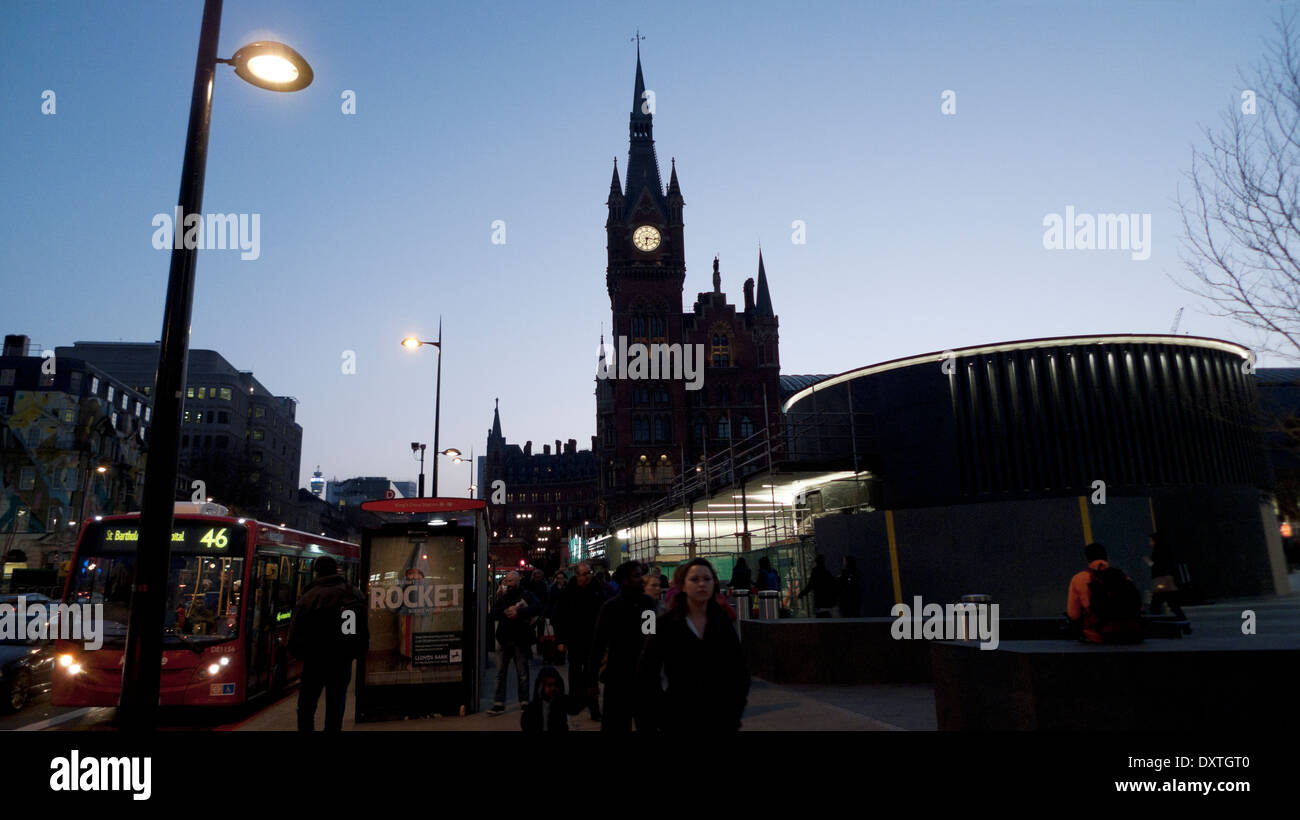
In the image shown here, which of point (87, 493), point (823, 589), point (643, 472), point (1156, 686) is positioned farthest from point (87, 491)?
point (1156, 686)

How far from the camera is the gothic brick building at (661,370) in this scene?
80.4m

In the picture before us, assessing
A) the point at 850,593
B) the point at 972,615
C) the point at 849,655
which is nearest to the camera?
the point at 972,615

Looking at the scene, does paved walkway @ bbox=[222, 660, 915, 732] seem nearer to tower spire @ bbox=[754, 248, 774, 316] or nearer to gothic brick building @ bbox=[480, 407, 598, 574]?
tower spire @ bbox=[754, 248, 774, 316]

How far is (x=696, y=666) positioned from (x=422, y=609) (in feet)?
25.8

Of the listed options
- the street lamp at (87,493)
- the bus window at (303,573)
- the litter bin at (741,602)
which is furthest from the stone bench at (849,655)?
the street lamp at (87,493)

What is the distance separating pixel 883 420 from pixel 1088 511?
7132mm

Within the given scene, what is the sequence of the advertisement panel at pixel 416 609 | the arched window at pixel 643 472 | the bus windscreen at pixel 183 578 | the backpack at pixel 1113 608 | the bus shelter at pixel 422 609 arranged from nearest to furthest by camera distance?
the backpack at pixel 1113 608 < the bus shelter at pixel 422 609 < the advertisement panel at pixel 416 609 < the bus windscreen at pixel 183 578 < the arched window at pixel 643 472

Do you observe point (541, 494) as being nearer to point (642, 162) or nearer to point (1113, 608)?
point (642, 162)

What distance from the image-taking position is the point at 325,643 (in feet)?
25.8

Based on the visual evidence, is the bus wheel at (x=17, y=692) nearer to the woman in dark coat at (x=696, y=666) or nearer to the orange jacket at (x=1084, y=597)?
the woman in dark coat at (x=696, y=666)

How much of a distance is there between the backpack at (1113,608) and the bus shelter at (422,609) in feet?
25.6
